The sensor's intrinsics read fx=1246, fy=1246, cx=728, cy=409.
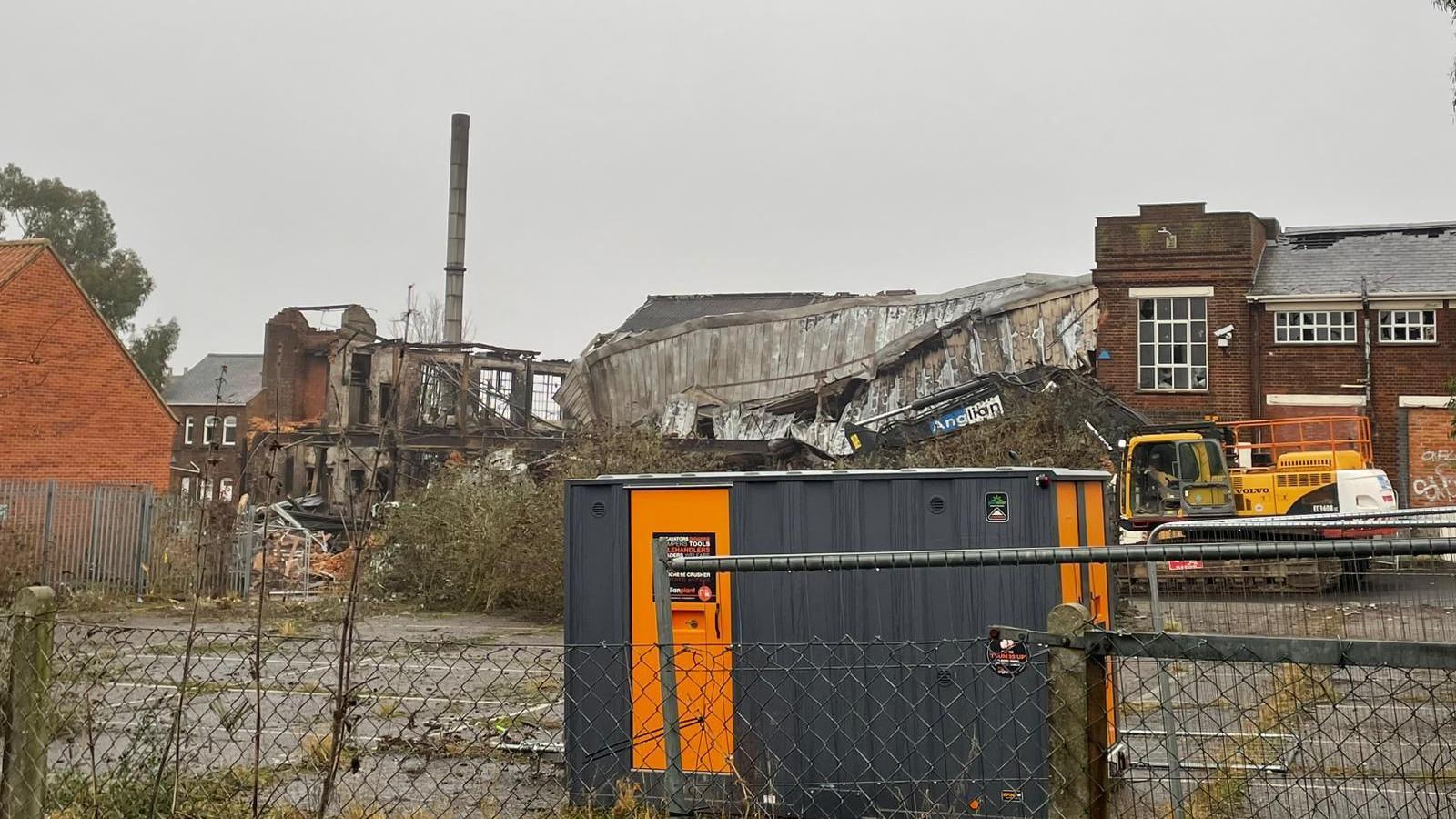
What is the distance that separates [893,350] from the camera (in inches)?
1331

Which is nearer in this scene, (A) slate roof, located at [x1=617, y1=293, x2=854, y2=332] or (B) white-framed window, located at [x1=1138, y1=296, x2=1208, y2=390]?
(B) white-framed window, located at [x1=1138, y1=296, x2=1208, y2=390]

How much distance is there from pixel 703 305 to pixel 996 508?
46.9 m

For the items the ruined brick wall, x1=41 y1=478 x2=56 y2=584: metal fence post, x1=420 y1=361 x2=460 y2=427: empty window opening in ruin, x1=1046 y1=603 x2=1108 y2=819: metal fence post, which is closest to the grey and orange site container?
x1=1046 y1=603 x2=1108 y2=819: metal fence post

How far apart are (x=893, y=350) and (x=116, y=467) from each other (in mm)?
19475

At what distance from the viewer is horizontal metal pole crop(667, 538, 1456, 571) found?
3250 mm

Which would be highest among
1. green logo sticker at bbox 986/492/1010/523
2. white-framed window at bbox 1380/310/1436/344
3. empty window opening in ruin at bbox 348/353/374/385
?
empty window opening in ruin at bbox 348/353/374/385

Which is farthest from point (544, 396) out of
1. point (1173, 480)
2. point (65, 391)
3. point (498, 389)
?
point (1173, 480)

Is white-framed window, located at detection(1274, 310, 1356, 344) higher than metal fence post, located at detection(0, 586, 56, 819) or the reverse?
higher

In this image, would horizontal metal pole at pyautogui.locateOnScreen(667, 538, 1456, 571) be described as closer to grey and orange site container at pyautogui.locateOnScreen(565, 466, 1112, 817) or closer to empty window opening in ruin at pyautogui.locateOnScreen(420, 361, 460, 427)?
grey and orange site container at pyautogui.locateOnScreen(565, 466, 1112, 817)

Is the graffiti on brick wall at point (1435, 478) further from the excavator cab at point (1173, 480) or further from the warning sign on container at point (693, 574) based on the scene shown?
the warning sign on container at point (693, 574)

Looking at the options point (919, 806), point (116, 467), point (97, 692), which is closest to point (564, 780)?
point (919, 806)

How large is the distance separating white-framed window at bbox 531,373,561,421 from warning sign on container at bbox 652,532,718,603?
41.4 meters

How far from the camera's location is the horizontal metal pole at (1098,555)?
325cm

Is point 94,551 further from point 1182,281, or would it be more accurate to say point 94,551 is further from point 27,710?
point 1182,281
